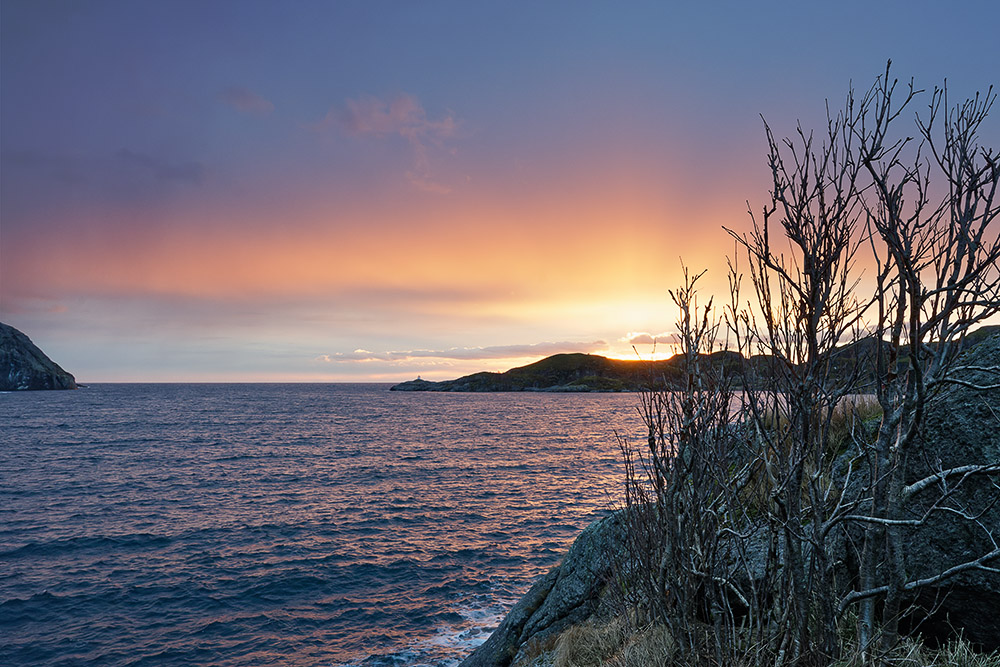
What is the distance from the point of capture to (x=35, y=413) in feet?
339

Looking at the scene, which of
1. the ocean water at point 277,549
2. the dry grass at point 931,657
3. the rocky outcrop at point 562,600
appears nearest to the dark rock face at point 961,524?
the dry grass at point 931,657

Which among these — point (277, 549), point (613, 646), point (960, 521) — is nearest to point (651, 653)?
point (613, 646)

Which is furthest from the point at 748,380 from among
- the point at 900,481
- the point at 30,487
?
the point at 30,487

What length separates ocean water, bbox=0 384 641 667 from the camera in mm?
15625

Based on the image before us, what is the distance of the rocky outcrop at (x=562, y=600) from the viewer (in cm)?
1080

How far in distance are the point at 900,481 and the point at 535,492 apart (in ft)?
101

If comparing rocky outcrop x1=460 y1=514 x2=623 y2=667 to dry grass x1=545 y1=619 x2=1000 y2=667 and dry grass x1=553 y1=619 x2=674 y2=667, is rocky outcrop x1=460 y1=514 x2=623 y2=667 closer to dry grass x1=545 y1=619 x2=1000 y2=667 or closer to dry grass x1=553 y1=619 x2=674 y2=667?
dry grass x1=545 y1=619 x2=1000 y2=667

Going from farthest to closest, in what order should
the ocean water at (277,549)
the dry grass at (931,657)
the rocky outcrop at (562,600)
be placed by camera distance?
1. the ocean water at (277,549)
2. the rocky outcrop at (562,600)
3. the dry grass at (931,657)

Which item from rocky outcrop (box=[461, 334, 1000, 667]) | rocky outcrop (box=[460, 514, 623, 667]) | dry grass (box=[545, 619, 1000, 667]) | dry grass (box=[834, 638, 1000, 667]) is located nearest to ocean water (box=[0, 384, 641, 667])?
rocky outcrop (box=[460, 514, 623, 667])

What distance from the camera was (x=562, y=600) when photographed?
11.2 m

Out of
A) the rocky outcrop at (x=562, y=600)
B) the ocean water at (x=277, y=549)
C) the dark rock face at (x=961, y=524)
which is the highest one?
the dark rock face at (x=961, y=524)

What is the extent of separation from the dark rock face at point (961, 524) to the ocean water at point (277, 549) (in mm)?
12399

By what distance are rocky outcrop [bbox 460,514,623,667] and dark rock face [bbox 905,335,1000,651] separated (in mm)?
5449

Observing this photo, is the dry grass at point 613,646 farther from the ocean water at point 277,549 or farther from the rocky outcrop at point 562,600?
the ocean water at point 277,549
